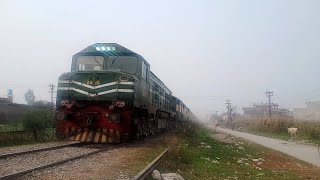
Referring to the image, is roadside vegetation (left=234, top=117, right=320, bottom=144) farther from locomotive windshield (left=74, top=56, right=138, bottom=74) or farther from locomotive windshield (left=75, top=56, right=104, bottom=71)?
locomotive windshield (left=75, top=56, right=104, bottom=71)

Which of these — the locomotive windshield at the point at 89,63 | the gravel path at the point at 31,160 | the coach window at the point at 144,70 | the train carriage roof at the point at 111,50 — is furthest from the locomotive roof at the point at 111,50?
the gravel path at the point at 31,160

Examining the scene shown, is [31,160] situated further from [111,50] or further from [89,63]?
[111,50]

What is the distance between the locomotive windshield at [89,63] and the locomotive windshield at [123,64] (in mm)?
374

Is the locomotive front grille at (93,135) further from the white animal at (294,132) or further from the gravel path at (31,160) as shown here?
the white animal at (294,132)

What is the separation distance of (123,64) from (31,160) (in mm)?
6776

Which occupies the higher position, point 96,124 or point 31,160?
point 96,124

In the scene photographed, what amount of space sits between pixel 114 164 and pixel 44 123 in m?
10.9

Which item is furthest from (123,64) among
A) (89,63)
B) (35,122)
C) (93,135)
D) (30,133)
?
(35,122)

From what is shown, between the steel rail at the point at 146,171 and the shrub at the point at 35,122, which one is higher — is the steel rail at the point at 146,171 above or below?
below

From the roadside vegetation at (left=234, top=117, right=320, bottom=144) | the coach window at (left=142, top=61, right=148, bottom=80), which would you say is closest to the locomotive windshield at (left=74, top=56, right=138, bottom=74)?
the coach window at (left=142, top=61, right=148, bottom=80)

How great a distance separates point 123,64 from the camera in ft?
49.2

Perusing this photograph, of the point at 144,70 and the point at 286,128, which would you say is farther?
the point at 286,128

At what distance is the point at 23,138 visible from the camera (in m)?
15.7

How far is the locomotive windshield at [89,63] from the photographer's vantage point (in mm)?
14945
